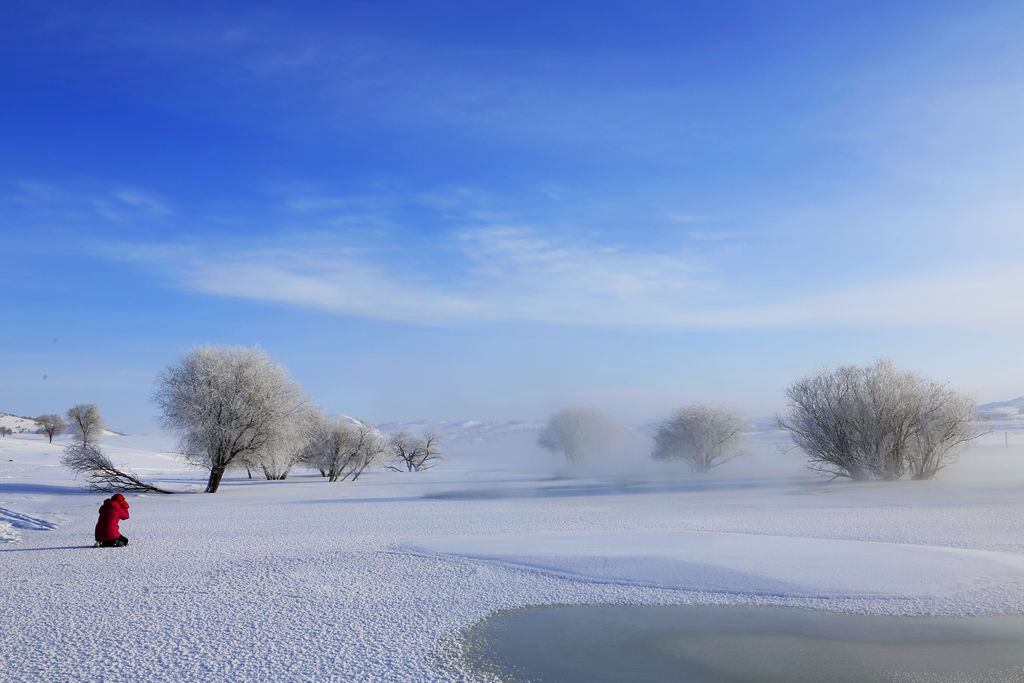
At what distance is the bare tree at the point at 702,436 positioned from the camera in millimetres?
52406

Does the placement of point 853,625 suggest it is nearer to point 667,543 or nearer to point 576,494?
point 667,543

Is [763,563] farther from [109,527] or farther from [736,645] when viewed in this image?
[109,527]

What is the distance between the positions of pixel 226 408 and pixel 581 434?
4991cm

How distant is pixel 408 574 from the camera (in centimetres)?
1169

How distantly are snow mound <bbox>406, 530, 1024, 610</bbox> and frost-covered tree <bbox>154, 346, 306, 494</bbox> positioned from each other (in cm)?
2167

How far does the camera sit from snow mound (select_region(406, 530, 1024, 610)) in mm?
10180

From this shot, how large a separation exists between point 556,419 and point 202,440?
51.2 meters

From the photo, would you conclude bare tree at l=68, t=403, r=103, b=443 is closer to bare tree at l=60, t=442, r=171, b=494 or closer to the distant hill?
the distant hill

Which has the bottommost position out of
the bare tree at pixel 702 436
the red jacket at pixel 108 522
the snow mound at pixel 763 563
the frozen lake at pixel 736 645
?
the frozen lake at pixel 736 645

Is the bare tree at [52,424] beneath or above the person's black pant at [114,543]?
above

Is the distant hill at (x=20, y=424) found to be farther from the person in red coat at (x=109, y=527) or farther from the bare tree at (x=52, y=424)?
the person in red coat at (x=109, y=527)

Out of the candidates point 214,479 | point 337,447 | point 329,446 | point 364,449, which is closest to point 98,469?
point 214,479

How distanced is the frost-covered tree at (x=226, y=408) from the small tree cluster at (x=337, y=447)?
1600 cm

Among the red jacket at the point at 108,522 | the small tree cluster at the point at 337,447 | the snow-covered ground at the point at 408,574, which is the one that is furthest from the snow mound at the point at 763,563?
the small tree cluster at the point at 337,447
